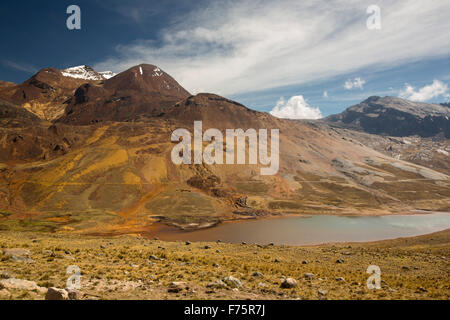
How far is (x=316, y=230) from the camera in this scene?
68188 mm

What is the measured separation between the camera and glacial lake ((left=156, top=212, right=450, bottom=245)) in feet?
195

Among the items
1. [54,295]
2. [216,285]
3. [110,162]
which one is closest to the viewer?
[54,295]

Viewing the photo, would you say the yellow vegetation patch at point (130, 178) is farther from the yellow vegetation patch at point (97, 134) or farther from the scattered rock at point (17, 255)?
the scattered rock at point (17, 255)

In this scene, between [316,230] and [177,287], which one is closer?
[177,287]

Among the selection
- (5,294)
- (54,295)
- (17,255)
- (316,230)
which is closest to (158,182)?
(316,230)

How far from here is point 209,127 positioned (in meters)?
158

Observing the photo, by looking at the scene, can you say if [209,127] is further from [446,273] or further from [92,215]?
[446,273]

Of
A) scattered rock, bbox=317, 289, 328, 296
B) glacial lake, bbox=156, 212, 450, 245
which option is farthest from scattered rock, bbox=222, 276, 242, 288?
glacial lake, bbox=156, 212, 450, 245

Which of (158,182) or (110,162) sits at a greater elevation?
(110,162)

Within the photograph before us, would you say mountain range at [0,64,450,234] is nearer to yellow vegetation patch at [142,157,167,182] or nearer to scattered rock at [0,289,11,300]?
yellow vegetation patch at [142,157,167,182]

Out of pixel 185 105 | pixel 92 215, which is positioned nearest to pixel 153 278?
pixel 92 215

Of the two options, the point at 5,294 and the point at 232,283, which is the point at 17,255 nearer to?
the point at 5,294

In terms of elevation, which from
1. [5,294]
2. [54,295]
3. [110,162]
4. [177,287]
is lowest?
[177,287]

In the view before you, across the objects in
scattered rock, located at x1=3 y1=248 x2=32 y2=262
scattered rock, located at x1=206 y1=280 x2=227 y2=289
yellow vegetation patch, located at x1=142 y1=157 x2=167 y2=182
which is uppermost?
yellow vegetation patch, located at x1=142 y1=157 x2=167 y2=182
